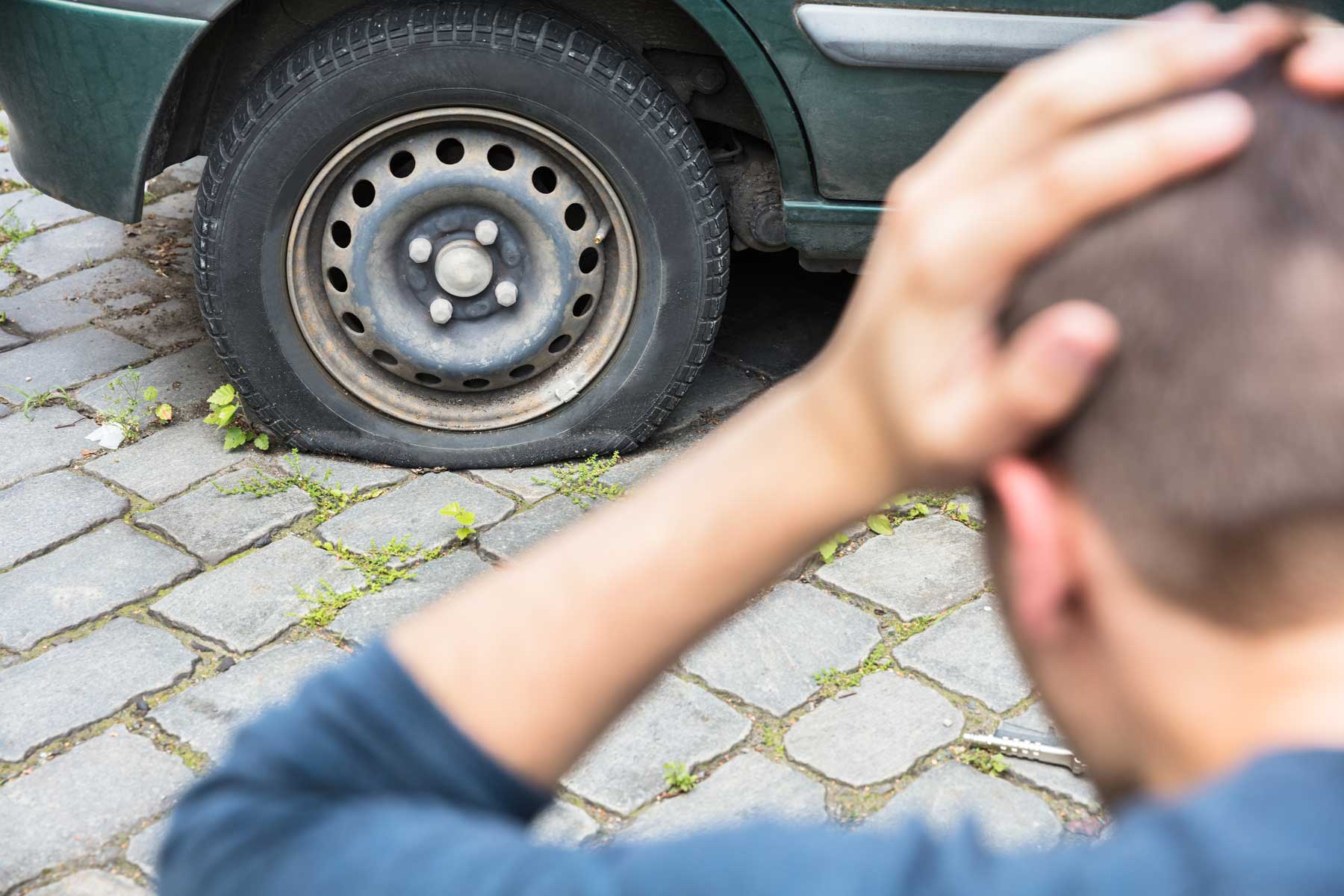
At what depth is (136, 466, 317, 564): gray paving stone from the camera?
3.23 meters

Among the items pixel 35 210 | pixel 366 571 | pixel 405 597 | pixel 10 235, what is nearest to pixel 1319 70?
pixel 405 597

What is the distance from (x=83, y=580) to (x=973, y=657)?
6.07 ft

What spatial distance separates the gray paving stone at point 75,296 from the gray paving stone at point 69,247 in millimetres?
87

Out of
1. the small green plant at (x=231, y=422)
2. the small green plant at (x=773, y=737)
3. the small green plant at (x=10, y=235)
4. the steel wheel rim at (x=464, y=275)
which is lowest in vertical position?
the small green plant at (x=773, y=737)

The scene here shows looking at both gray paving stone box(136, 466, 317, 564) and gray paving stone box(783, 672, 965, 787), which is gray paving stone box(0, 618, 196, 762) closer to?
gray paving stone box(136, 466, 317, 564)

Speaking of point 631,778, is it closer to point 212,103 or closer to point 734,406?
point 734,406

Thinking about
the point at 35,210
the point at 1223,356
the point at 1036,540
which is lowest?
the point at 35,210

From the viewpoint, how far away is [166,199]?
5.08 m

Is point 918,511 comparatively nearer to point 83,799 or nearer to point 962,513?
point 962,513

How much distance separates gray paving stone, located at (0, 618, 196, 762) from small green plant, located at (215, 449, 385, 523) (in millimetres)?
517

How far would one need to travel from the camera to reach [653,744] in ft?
8.66

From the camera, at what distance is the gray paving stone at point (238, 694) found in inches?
105

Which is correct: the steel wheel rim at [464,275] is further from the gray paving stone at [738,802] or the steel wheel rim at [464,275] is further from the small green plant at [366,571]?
the gray paving stone at [738,802]

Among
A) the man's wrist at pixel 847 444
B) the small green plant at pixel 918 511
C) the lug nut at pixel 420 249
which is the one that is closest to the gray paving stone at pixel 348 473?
the lug nut at pixel 420 249
